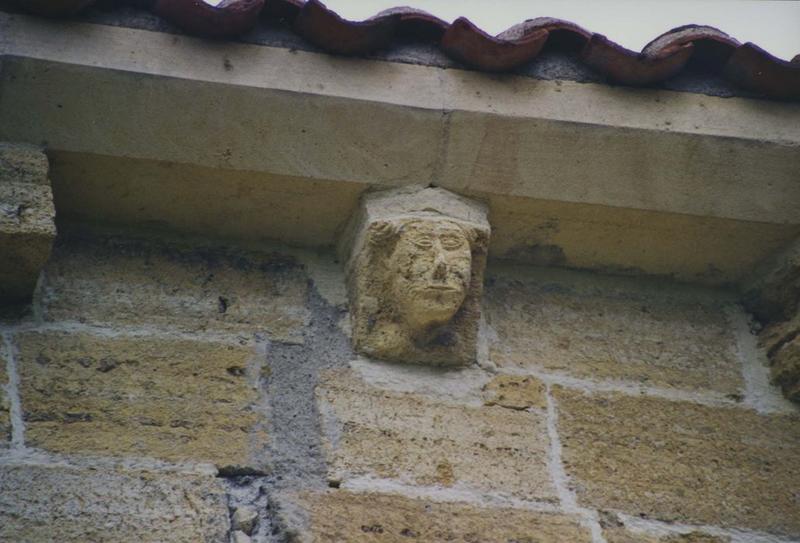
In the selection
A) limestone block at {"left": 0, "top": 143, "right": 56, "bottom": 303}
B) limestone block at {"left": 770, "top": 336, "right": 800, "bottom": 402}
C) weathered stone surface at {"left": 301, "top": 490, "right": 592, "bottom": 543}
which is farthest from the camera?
limestone block at {"left": 770, "top": 336, "right": 800, "bottom": 402}

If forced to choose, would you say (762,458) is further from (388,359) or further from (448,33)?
(448,33)

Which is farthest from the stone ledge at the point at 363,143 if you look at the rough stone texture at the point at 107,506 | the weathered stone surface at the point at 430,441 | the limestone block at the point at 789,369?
the rough stone texture at the point at 107,506

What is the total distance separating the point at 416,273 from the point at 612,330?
59cm

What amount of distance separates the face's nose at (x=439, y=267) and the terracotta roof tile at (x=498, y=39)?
49cm

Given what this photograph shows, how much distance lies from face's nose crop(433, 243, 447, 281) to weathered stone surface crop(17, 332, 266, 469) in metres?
0.44

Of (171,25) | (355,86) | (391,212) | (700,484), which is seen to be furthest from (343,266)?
(700,484)

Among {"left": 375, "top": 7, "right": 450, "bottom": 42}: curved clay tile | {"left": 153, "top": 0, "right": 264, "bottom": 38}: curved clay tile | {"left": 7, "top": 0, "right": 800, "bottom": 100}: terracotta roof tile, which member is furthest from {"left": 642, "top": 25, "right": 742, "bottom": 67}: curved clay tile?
{"left": 153, "top": 0, "right": 264, "bottom": 38}: curved clay tile

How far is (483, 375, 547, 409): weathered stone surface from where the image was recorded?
2.76 metres

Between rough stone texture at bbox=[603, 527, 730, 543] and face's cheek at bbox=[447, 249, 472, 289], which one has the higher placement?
face's cheek at bbox=[447, 249, 472, 289]

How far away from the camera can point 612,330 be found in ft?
9.79

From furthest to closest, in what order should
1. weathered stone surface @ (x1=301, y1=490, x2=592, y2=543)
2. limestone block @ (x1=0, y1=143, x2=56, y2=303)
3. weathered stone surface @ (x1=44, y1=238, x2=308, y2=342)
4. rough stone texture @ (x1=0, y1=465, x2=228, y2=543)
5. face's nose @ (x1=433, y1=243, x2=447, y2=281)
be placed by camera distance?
weathered stone surface @ (x1=44, y1=238, x2=308, y2=342) < face's nose @ (x1=433, y1=243, x2=447, y2=281) < limestone block @ (x1=0, y1=143, x2=56, y2=303) < weathered stone surface @ (x1=301, y1=490, x2=592, y2=543) < rough stone texture @ (x1=0, y1=465, x2=228, y2=543)

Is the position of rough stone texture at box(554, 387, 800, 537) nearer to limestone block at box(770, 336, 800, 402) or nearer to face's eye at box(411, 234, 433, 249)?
limestone block at box(770, 336, 800, 402)

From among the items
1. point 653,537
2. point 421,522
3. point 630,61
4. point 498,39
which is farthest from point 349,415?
point 630,61

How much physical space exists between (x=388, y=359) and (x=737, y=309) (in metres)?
0.95
